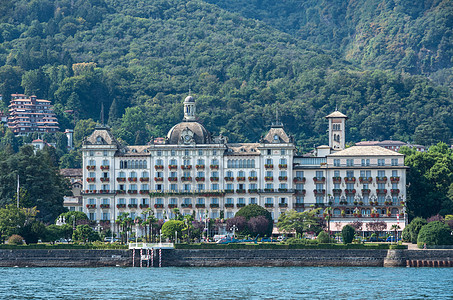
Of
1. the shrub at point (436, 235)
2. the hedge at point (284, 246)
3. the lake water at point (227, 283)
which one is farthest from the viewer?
the shrub at point (436, 235)

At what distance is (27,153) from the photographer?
176 m

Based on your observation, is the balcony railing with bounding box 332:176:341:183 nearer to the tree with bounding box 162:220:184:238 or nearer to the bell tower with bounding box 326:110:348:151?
the bell tower with bounding box 326:110:348:151

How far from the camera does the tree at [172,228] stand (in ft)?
465

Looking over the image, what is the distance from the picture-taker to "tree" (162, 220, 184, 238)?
465 feet

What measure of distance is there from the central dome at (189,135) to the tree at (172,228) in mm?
28084

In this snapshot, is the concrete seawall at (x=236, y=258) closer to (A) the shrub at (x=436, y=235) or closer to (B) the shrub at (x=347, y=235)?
(A) the shrub at (x=436, y=235)

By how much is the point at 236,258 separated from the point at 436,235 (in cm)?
2427

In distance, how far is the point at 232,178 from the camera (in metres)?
168

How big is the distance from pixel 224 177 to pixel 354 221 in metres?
21.0

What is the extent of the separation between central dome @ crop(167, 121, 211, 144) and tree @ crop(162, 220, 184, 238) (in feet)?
92.1

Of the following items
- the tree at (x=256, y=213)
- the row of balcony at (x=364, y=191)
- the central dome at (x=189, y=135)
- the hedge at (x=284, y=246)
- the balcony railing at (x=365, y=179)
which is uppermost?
the central dome at (x=189, y=135)

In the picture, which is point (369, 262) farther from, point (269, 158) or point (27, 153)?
point (27, 153)

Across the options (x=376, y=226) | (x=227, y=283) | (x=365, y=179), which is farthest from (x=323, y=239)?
(x=365, y=179)

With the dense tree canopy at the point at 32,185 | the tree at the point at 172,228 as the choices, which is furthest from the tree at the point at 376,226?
the dense tree canopy at the point at 32,185
